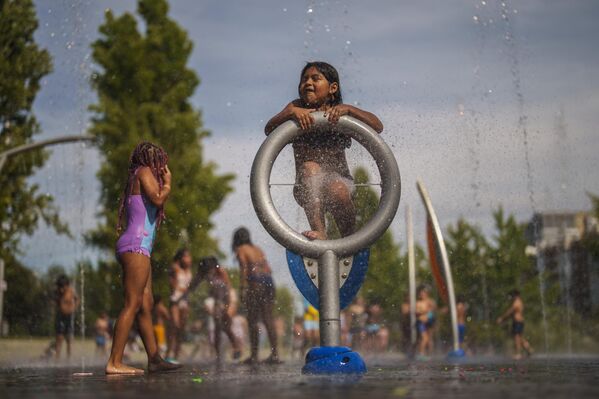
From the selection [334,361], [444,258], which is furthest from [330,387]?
[444,258]

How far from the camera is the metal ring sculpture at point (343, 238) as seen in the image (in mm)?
6363

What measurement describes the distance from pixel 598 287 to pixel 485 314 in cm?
497

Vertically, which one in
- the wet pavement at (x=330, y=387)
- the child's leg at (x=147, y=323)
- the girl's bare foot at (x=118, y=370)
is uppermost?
the child's leg at (x=147, y=323)

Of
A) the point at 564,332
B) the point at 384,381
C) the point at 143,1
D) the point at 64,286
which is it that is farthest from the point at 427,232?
the point at 143,1

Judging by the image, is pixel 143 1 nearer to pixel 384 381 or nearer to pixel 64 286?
pixel 64 286

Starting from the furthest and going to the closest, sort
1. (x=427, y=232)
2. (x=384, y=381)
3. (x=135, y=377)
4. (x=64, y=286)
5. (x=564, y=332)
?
(x=564, y=332) < (x=64, y=286) < (x=427, y=232) < (x=135, y=377) < (x=384, y=381)

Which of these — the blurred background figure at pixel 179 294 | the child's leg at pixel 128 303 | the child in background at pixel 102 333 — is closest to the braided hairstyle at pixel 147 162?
the child's leg at pixel 128 303

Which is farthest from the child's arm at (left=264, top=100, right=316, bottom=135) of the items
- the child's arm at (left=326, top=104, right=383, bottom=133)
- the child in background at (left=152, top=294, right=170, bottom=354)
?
the child in background at (left=152, top=294, right=170, bottom=354)

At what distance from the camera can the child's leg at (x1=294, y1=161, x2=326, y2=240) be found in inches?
260

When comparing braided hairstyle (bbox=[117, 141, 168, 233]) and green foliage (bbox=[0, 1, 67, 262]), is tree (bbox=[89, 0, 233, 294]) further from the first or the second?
braided hairstyle (bbox=[117, 141, 168, 233])

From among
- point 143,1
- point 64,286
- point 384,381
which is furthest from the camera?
point 143,1

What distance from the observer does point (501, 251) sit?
40.8m

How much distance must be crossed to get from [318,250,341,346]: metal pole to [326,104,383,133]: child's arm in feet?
2.86

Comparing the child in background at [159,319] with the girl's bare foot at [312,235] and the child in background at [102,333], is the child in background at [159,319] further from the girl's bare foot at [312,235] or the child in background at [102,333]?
the girl's bare foot at [312,235]
